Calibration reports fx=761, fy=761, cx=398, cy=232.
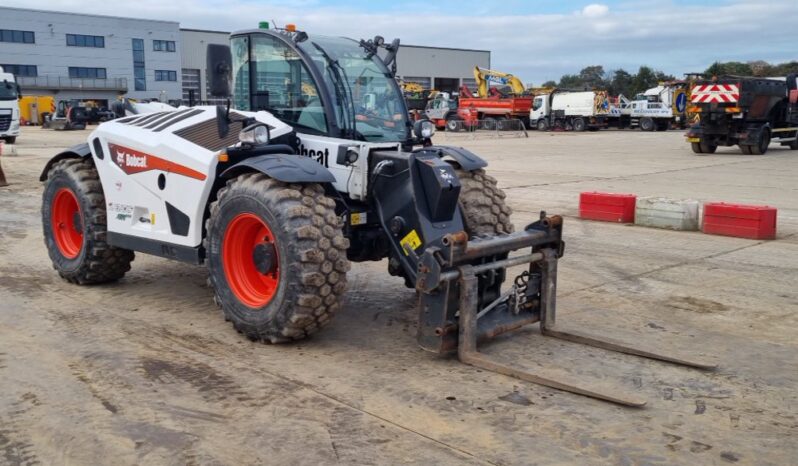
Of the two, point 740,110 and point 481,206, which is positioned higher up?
point 740,110

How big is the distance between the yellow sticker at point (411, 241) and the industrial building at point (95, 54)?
6600cm

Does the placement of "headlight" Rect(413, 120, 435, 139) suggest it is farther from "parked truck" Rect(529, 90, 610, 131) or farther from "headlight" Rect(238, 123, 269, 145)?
"parked truck" Rect(529, 90, 610, 131)

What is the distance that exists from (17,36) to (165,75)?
13.6 meters

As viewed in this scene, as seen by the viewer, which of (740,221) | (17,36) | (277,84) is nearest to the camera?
(277,84)

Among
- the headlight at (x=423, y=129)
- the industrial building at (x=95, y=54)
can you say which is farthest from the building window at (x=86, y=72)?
the headlight at (x=423, y=129)

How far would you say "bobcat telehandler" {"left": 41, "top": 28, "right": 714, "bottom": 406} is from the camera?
5.01m

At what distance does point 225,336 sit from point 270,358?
66cm

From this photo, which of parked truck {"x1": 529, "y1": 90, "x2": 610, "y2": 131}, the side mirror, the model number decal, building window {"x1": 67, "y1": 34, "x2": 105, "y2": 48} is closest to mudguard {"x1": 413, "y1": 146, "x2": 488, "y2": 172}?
the side mirror

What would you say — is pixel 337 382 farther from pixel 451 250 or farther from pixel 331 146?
pixel 331 146

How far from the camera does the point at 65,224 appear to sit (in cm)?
751

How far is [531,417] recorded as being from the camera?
420 cm

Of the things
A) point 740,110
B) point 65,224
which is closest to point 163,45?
point 740,110

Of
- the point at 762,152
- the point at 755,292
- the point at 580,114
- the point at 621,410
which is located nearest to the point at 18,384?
the point at 621,410

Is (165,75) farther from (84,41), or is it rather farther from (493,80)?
(493,80)
